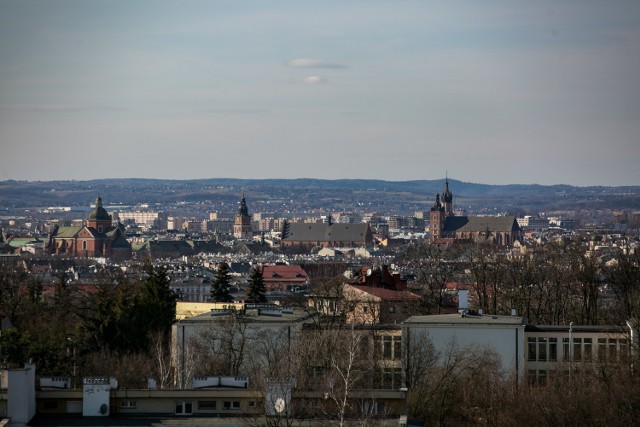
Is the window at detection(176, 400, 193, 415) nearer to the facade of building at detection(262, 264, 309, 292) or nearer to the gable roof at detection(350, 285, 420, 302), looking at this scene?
the gable roof at detection(350, 285, 420, 302)

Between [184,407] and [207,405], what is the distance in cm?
54

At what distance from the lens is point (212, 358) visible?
160 ft

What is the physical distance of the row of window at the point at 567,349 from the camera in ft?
168

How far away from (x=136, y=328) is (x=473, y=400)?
18.4 meters

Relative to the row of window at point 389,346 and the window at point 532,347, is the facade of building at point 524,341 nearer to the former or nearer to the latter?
the window at point 532,347

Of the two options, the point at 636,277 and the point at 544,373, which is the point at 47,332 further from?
the point at 636,277

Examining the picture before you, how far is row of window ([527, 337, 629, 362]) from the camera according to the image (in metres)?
51.1

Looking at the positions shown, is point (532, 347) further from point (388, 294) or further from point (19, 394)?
point (19, 394)

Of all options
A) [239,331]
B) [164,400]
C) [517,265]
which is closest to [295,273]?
[517,265]

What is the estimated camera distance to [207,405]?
35.9m

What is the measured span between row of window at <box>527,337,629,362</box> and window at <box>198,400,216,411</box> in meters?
17.1

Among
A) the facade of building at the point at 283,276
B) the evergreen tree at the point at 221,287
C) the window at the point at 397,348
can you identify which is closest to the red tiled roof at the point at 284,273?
the facade of building at the point at 283,276

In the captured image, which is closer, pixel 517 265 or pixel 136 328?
pixel 136 328

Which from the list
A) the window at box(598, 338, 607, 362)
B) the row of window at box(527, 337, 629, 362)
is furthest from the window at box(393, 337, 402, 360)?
the window at box(598, 338, 607, 362)
